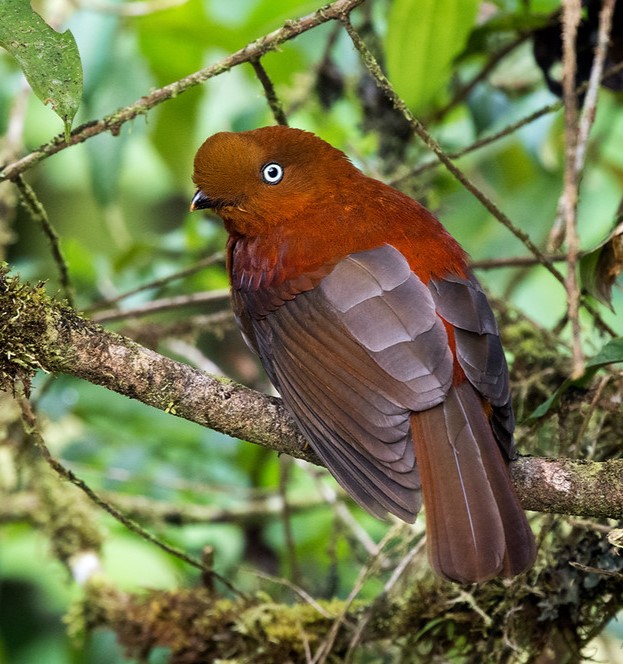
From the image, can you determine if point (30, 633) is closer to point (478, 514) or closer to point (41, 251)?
point (41, 251)

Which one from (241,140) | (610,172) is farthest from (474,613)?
(610,172)

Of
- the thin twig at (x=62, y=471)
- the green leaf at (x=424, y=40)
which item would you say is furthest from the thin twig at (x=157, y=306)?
the green leaf at (x=424, y=40)

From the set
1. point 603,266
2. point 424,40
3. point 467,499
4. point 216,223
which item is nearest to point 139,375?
point 467,499

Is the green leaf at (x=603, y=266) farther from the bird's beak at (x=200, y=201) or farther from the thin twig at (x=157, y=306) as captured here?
the thin twig at (x=157, y=306)

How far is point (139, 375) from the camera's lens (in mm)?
2414

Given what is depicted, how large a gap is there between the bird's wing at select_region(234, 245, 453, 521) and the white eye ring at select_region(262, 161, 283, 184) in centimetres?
53

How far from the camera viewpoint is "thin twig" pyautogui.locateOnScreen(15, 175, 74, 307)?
3.08 metres

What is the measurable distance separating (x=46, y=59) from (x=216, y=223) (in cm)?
257

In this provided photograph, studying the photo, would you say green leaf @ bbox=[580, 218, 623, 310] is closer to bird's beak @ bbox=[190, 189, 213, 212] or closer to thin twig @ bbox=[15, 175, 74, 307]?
bird's beak @ bbox=[190, 189, 213, 212]

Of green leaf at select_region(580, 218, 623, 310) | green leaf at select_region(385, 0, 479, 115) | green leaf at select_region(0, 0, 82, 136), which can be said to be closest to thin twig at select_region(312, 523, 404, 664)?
green leaf at select_region(580, 218, 623, 310)

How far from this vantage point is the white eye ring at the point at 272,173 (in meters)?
3.43

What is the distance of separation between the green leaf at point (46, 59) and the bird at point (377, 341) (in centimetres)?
100

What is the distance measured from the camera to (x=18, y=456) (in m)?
4.18

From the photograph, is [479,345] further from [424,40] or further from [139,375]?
[424,40]
